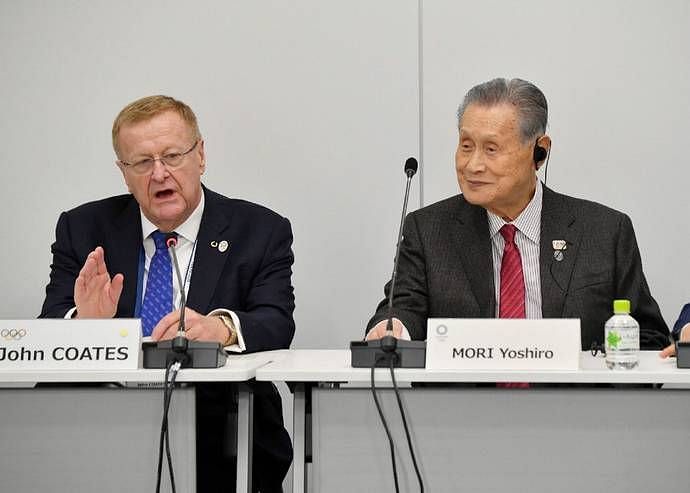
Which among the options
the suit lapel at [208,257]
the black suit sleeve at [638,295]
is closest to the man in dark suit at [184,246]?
the suit lapel at [208,257]

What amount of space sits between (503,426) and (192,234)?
127cm

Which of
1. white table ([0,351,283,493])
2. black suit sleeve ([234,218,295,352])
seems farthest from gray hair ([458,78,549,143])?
white table ([0,351,283,493])

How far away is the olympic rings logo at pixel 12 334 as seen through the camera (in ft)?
6.69

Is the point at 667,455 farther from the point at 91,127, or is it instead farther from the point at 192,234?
the point at 91,127

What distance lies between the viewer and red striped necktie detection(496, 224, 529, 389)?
8.98 ft

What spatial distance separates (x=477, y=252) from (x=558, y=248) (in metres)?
0.24

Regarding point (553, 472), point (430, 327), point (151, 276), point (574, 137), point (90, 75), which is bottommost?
point (553, 472)

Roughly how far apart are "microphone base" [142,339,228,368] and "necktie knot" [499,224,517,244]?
1134mm

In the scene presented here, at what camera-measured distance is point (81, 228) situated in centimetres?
292

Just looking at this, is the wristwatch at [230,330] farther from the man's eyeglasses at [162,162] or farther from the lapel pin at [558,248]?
the lapel pin at [558,248]

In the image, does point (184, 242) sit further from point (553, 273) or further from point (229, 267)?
point (553, 273)

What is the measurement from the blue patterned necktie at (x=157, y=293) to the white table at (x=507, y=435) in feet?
2.74

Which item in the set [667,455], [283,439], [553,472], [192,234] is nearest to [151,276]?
[192,234]

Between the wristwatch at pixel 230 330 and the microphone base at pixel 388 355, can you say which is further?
the wristwatch at pixel 230 330
